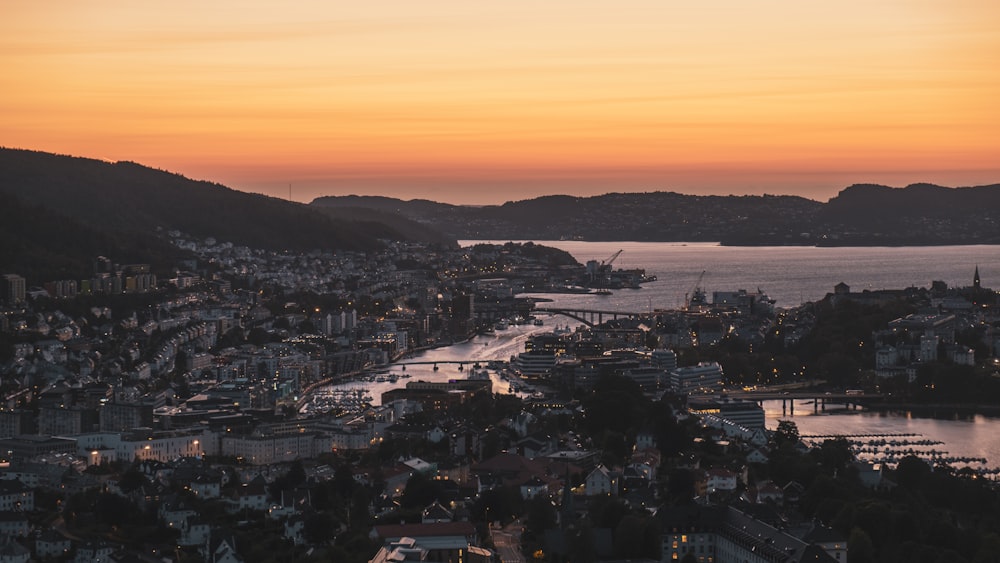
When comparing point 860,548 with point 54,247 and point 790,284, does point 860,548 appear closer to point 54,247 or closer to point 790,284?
point 54,247

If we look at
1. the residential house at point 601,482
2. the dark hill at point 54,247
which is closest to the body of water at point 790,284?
the residential house at point 601,482

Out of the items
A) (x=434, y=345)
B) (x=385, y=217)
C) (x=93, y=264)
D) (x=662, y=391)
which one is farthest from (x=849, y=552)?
(x=385, y=217)

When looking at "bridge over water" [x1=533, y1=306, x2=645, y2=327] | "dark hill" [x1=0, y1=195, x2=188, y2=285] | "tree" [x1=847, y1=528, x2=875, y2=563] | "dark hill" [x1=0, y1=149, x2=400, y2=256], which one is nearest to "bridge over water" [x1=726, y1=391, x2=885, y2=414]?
"tree" [x1=847, y1=528, x2=875, y2=563]

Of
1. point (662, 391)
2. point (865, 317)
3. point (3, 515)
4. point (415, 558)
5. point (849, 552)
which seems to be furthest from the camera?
point (865, 317)

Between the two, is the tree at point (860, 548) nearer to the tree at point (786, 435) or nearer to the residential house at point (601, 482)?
the residential house at point (601, 482)

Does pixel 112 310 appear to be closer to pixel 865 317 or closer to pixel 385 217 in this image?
pixel 865 317

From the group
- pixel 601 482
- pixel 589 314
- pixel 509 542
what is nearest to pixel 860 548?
pixel 509 542
